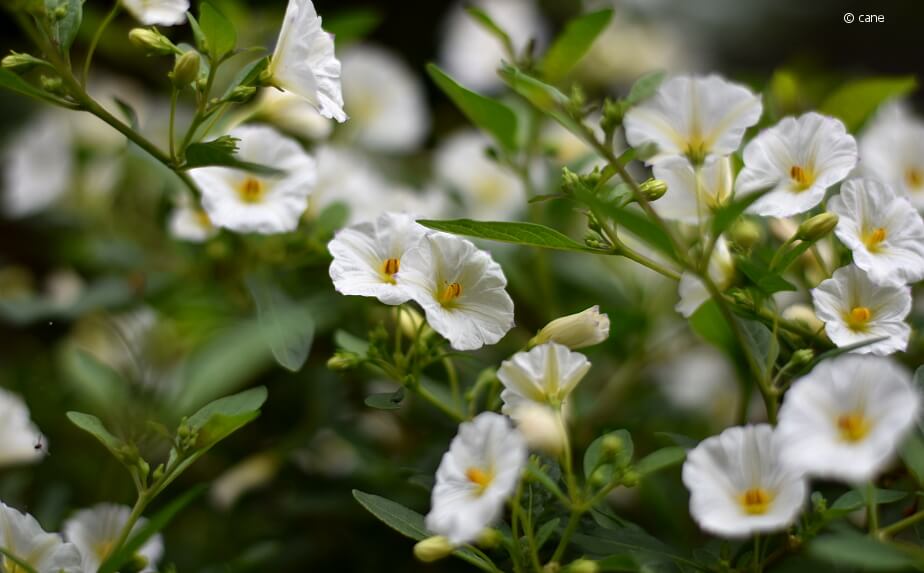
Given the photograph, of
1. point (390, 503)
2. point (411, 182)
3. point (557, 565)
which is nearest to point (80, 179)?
point (411, 182)

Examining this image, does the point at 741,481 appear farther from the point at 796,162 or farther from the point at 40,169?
the point at 40,169

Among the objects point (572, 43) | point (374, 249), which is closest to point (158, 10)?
point (374, 249)

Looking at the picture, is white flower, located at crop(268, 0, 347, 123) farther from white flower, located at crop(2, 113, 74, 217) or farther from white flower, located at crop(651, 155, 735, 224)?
white flower, located at crop(2, 113, 74, 217)

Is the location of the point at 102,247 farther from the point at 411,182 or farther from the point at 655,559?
the point at 655,559

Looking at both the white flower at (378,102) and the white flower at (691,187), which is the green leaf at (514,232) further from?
the white flower at (378,102)

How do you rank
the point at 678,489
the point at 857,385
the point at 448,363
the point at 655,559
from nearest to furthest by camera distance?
the point at 857,385 < the point at 655,559 < the point at 448,363 < the point at 678,489

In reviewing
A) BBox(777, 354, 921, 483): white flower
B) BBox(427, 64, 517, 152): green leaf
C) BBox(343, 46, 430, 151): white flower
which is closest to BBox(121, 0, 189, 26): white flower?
BBox(427, 64, 517, 152): green leaf
